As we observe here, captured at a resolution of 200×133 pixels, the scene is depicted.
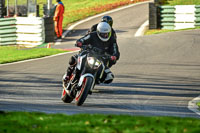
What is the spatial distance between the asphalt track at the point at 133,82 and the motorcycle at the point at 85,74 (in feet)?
0.73

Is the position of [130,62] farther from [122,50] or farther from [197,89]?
[197,89]

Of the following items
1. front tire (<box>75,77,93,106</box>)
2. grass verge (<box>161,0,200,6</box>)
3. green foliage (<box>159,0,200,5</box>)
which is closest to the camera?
front tire (<box>75,77,93,106</box>)

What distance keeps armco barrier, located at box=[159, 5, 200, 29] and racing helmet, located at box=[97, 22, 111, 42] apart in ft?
48.4

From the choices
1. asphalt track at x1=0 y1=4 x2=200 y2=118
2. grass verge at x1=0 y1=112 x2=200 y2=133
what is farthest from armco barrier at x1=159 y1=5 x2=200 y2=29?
grass verge at x1=0 y1=112 x2=200 y2=133

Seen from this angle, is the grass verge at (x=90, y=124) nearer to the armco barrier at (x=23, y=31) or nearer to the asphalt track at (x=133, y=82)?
the asphalt track at (x=133, y=82)

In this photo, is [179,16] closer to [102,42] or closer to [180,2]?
[180,2]

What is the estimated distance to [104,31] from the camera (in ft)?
35.3

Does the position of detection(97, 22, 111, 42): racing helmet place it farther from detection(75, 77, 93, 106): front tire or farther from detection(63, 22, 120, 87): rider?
detection(75, 77, 93, 106): front tire

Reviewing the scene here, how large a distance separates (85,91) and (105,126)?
2.51m

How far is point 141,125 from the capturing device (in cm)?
737

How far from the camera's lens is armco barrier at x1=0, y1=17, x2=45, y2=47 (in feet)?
80.6

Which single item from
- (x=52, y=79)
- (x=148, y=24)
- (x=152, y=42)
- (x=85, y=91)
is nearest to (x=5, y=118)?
(x=85, y=91)

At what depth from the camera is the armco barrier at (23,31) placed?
2456cm

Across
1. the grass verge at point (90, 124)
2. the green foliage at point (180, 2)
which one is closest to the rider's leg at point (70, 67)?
the grass verge at point (90, 124)
